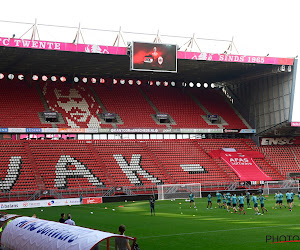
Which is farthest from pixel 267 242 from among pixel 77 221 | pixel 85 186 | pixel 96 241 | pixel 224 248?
pixel 85 186

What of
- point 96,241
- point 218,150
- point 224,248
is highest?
point 218,150

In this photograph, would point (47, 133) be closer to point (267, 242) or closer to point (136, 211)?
point (136, 211)

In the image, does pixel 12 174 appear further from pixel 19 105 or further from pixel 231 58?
pixel 231 58

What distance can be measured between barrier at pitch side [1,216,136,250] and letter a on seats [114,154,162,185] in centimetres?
3555

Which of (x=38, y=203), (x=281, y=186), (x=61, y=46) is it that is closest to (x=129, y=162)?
(x=38, y=203)

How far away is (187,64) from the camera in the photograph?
5797cm

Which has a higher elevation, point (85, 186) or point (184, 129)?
point (184, 129)

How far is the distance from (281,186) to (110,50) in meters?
26.3

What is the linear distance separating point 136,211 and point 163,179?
15595 mm

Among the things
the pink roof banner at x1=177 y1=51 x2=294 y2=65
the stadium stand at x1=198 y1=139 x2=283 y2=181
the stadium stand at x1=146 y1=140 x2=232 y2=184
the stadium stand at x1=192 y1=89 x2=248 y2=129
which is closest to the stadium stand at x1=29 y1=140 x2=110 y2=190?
the stadium stand at x1=146 y1=140 x2=232 y2=184

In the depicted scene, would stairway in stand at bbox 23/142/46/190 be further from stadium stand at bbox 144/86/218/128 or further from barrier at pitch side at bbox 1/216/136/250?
barrier at pitch side at bbox 1/216/136/250

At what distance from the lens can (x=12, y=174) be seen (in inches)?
1927

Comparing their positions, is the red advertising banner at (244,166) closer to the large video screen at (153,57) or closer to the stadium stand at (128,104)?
the stadium stand at (128,104)

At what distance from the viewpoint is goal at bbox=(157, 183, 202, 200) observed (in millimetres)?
51844
